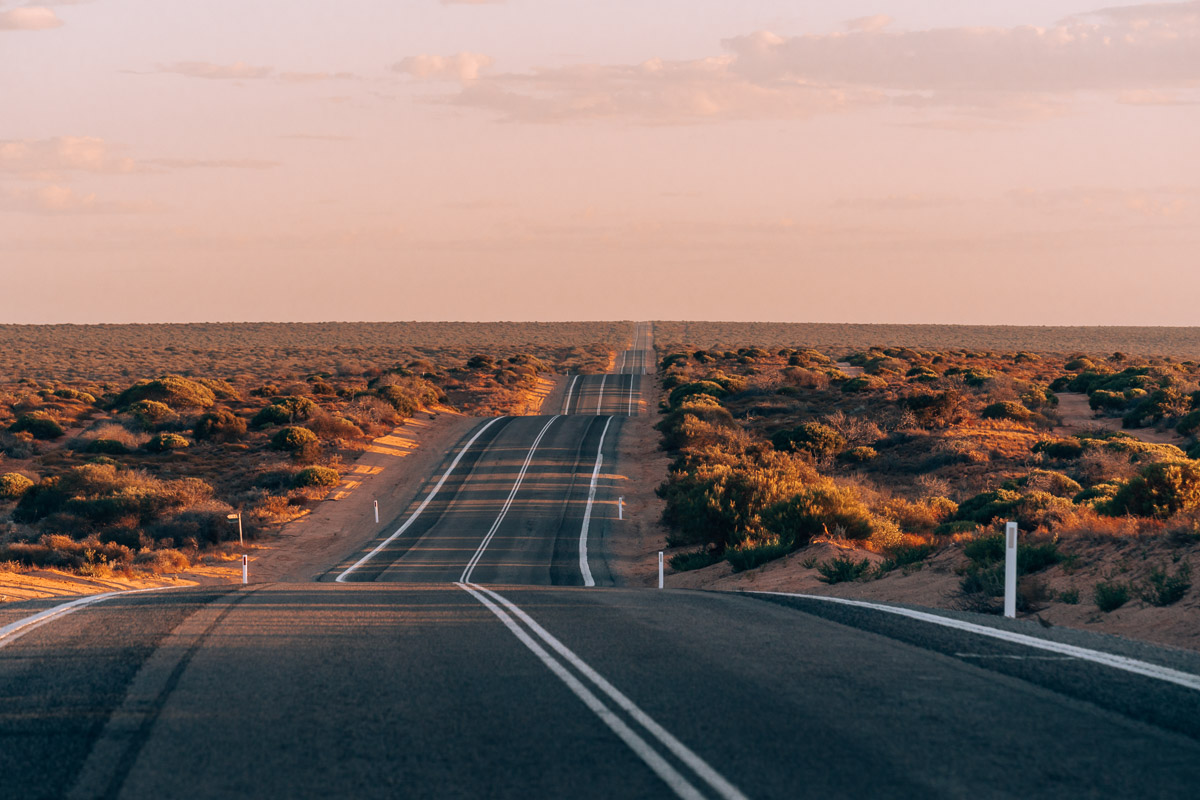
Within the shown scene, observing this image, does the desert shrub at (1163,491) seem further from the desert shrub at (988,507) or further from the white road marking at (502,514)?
the white road marking at (502,514)

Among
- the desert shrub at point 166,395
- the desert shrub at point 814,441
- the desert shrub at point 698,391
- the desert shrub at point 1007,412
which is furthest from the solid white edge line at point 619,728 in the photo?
the desert shrub at point 166,395

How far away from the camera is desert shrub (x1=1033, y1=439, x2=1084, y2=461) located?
31.6 metres

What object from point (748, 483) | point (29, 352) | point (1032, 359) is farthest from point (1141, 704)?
point (29, 352)

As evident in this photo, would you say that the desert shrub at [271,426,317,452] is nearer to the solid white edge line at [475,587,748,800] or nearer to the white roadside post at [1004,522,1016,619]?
the solid white edge line at [475,587,748,800]

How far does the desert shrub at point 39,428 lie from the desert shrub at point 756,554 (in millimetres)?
36973

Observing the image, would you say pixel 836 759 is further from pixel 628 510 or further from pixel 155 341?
pixel 155 341

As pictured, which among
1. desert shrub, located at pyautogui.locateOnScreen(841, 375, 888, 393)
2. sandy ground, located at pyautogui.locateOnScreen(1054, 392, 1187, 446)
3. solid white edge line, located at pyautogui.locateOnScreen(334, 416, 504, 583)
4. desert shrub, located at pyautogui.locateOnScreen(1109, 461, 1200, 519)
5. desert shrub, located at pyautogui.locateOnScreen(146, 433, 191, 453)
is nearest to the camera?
desert shrub, located at pyautogui.locateOnScreen(1109, 461, 1200, 519)

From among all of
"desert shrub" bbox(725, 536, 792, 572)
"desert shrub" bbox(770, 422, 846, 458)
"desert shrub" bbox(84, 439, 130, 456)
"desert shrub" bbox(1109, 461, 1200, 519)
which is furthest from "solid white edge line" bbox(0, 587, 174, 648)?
"desert shrub" bbox(84, 439, 130, 456)

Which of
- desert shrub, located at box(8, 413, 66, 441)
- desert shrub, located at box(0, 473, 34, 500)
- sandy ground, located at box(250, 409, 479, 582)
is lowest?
sandy ground, located at box(250, 409, 479, 582)

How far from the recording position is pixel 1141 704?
5703mm

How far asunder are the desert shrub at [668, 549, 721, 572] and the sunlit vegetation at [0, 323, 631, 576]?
12788 mm

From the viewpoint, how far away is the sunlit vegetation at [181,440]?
27.2 m

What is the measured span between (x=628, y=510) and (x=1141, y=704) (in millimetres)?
27560

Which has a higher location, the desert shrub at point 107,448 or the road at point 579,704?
the road at point 579,704
